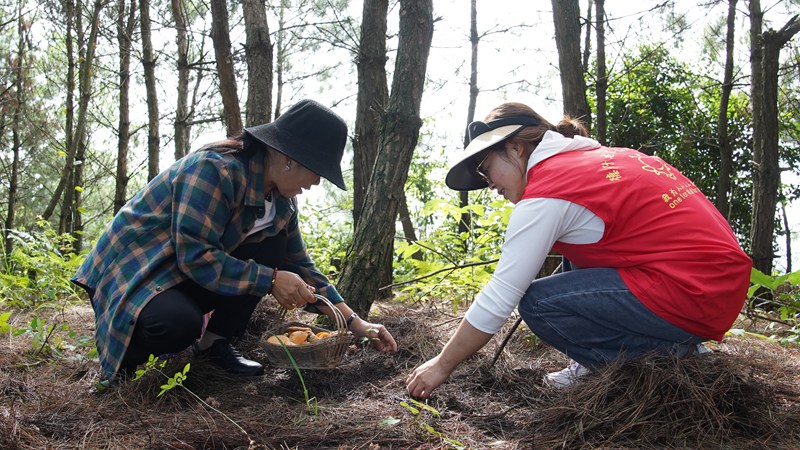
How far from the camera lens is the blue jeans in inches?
76.5

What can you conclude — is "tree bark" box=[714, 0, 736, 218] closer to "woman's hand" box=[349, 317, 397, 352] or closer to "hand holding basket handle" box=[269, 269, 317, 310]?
"woman's hand" box=[349, 317, 397, 352]

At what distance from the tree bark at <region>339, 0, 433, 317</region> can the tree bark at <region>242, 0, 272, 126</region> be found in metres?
1.52

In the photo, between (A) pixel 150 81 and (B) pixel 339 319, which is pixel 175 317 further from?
(A) pixel 150 81

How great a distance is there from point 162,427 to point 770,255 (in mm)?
5036

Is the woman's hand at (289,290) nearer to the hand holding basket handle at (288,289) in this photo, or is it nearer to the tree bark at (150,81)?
the hand holding basket handle at (288,289)

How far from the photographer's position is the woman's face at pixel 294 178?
2371 mm

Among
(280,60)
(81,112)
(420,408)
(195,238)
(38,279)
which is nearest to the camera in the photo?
(420,408)

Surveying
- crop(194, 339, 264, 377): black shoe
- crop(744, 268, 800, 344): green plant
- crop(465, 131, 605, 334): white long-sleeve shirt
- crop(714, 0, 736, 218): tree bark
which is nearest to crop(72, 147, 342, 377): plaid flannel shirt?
crop(194, 339, 264, 377): black shoe

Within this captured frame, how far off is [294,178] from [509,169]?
34.5 inches

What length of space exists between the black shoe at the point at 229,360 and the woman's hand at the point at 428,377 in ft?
3.08

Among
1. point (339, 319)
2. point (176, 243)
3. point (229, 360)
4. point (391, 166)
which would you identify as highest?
point (391, 166)

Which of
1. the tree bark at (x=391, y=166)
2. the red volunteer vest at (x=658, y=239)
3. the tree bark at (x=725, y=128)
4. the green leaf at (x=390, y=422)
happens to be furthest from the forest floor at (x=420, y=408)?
the tree bark at (x=725, y=128)

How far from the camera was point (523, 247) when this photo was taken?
5.93 feet

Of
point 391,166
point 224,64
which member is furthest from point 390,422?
point 224,64
